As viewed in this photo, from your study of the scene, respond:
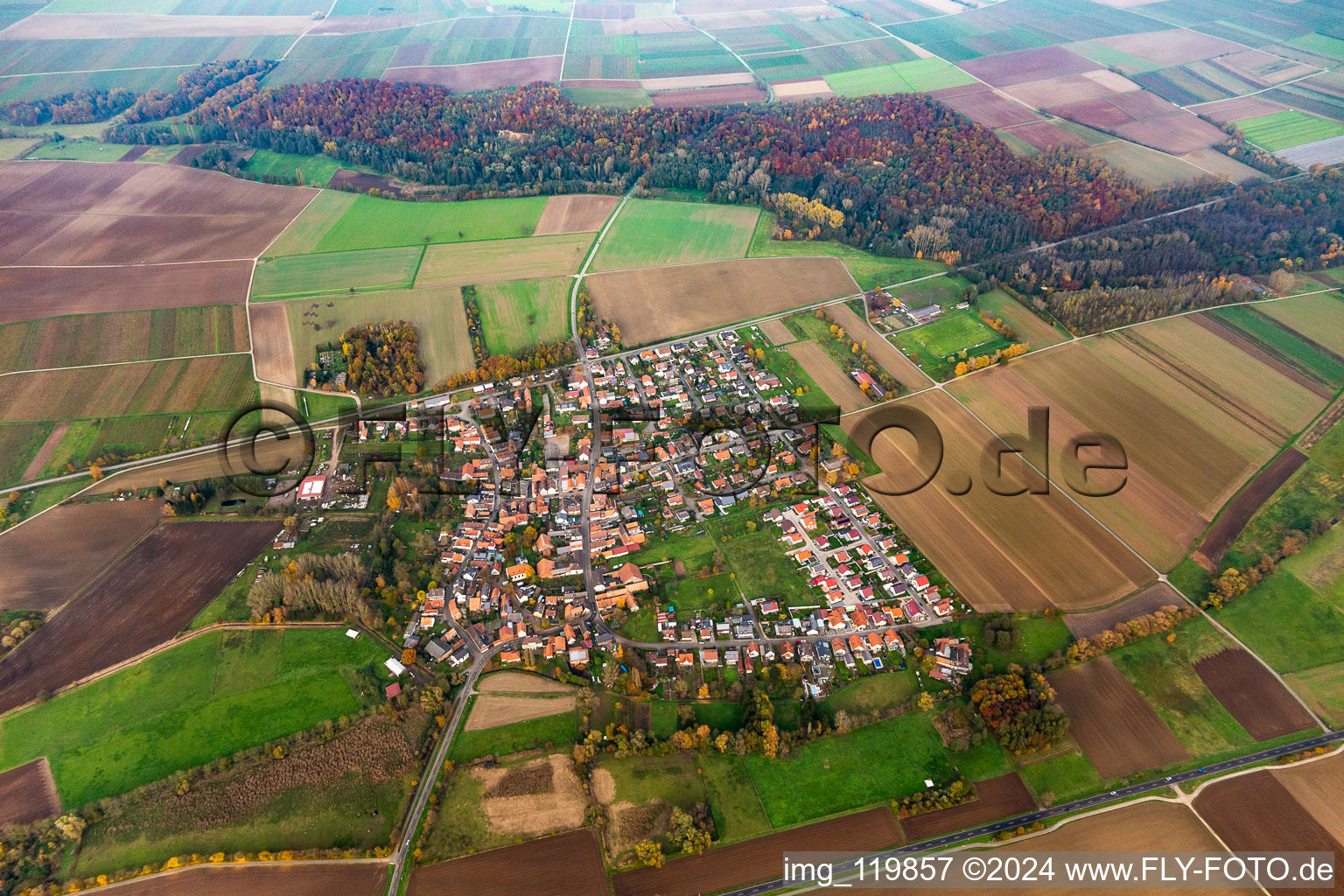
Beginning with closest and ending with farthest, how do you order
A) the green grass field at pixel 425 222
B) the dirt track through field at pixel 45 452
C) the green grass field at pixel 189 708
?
the green grass field at pixel 189 708, the dirt track through field at pixel 45 452, the green grass field at pixel 425 222

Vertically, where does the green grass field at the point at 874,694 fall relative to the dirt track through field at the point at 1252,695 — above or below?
above

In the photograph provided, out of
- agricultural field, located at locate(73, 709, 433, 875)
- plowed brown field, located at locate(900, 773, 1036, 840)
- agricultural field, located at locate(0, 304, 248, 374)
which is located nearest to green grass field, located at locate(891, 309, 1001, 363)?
plowed brown field, located at locate(900, 773, 1036, 840)

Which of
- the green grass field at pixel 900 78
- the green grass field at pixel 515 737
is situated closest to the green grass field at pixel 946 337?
the green grass field at pixel 515 737

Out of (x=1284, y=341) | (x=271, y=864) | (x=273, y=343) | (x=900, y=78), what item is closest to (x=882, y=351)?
(x=1284, y=341)

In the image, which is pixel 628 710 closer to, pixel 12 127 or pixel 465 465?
pixel 465 465

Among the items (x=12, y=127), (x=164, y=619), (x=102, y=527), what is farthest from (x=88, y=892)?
(x=12, y=127)

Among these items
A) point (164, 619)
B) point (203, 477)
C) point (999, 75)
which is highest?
point (999, 75)

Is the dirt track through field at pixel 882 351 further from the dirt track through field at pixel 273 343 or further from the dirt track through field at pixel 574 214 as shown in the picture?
the dirt track through field at pixel 273 343

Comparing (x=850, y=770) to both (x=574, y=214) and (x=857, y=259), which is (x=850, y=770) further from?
(x=574, y=214)
